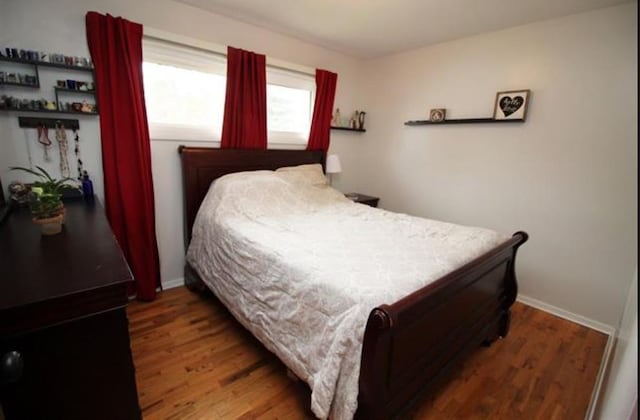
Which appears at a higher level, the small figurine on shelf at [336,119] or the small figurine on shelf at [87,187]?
the small figurine on shelf at [336,119]

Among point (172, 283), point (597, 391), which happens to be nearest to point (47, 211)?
point (172, 283)

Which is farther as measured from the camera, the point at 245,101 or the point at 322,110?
the point at 322,110

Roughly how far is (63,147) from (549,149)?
3.75 metres

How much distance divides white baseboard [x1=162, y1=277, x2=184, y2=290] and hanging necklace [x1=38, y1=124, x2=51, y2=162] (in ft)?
4.29

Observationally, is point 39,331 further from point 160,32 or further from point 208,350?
point 160,32

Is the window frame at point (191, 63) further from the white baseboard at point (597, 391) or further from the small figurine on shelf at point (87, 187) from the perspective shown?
the white baseboard at point (597, 391)

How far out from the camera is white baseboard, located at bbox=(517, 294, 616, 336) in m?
2.34

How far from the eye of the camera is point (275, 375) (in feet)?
5.74

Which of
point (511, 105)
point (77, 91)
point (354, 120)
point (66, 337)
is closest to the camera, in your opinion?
point (66, 337)

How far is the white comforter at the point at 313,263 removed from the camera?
3.95 feet

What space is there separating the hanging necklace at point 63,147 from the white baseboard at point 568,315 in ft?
12.9

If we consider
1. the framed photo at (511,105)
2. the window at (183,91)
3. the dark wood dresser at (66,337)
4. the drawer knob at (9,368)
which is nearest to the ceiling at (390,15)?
the window at (183,91)

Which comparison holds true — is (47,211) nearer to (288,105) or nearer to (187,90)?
(187,90)

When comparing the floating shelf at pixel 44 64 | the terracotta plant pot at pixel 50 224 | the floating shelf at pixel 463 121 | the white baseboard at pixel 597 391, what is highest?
the floating shelf at pixel 44 64
